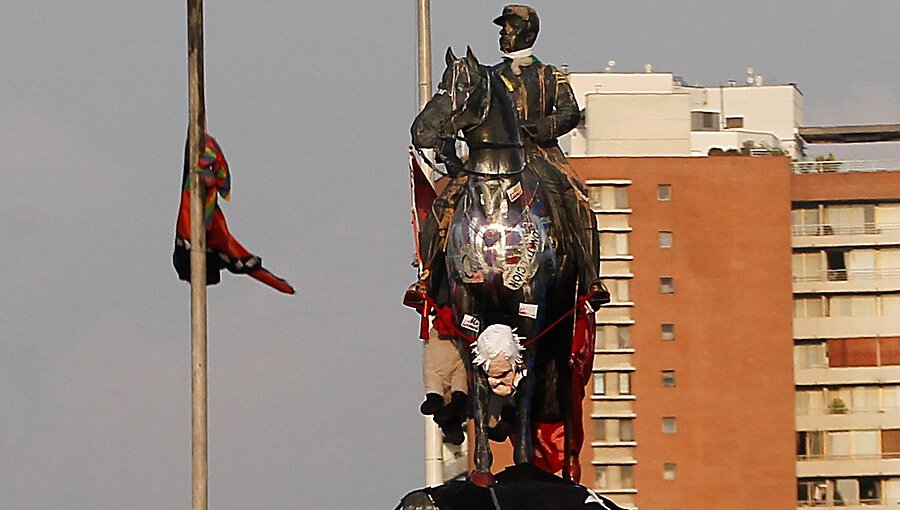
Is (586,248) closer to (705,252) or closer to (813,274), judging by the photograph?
(705,252)

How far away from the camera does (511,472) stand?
20.6 meters

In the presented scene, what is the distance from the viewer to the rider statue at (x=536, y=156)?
71.8 ft

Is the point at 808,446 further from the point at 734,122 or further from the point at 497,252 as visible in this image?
the point at 497,252

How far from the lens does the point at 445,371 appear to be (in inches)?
854

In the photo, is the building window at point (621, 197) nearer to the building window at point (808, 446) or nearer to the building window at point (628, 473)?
the building window at point (628, 473)

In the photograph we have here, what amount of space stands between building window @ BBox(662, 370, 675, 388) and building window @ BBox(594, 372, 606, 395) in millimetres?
2574

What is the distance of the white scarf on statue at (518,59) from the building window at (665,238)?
90.5 m

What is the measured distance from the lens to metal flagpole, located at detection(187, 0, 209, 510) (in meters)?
22.3

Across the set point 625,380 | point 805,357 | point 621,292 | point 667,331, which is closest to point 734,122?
point 621,292

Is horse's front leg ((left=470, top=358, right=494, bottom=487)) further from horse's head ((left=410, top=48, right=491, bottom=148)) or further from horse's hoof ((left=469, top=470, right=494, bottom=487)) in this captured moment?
horse's head ((left=410, top=48, right=491, bottom=148))

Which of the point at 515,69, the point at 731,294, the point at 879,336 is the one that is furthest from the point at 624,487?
the point at 515,69

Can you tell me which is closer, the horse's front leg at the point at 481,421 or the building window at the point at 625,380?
the horse's front leg at the point at 481,421

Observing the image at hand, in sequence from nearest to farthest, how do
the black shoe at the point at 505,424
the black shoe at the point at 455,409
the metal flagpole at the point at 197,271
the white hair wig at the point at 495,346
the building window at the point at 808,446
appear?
the white hair wig at the point at 495,346 → the black shoe at the point at 505,424 → the black shoe at the point at 455,409 → the metal flagpole at the point at 197,271 → the building window at the point at 808,446

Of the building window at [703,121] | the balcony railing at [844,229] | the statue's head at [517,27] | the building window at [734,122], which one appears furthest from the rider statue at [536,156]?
the balcony railing at [844,229]
